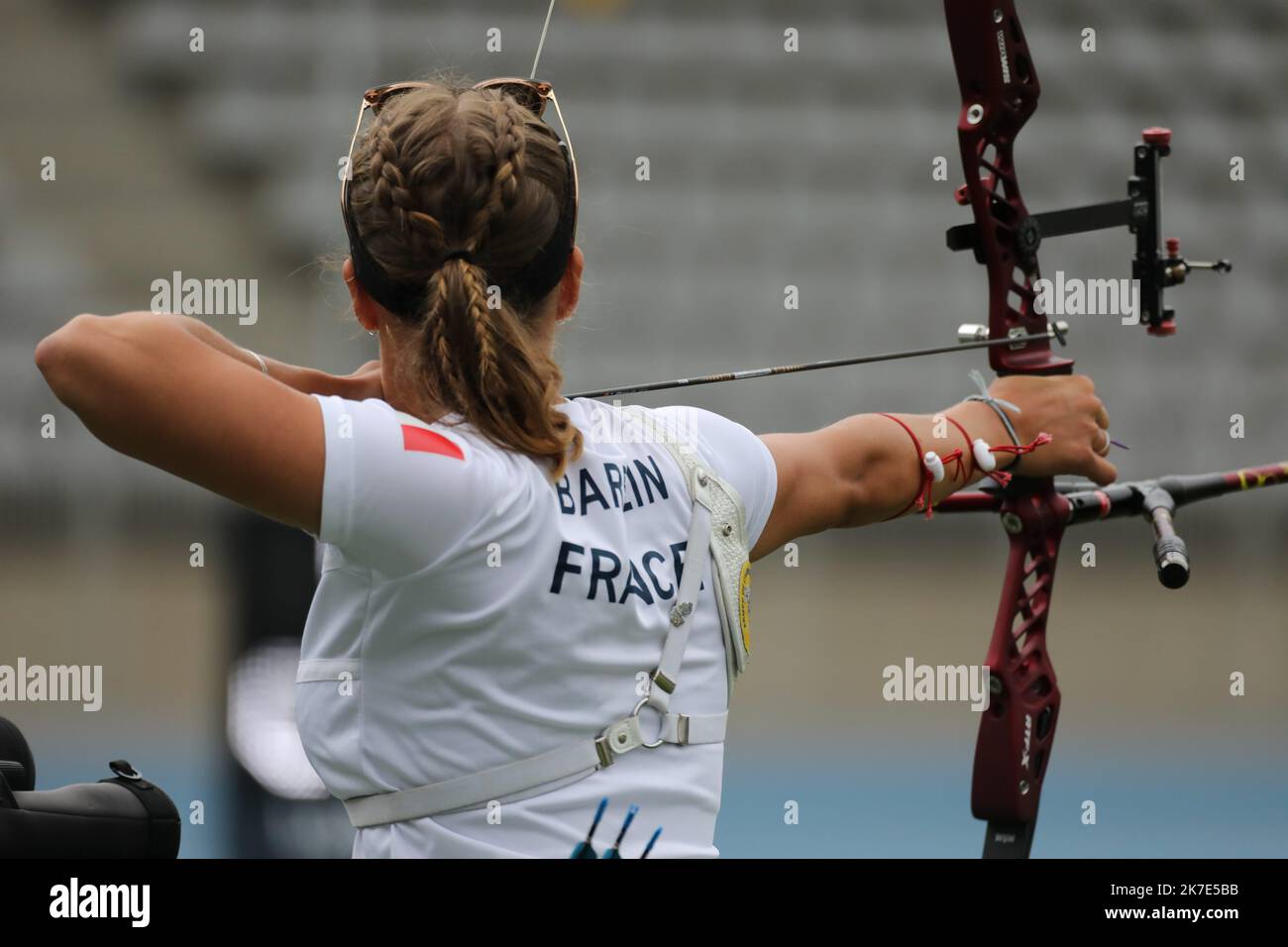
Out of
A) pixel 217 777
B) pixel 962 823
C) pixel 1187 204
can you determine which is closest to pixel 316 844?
pixel 217 777

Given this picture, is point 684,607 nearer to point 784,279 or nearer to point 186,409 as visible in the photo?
point 186,409

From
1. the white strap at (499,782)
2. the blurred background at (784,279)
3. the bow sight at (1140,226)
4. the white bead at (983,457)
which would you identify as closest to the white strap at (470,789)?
the white strap at (499,782)

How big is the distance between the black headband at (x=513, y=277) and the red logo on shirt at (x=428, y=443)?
12cm

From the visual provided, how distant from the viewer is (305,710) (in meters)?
0.93

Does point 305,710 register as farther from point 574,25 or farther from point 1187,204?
point 1187,204

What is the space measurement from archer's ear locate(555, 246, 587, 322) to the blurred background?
11.0ft

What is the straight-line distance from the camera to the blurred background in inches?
179

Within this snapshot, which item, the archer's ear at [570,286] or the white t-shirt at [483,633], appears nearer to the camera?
the white t-shirt at [483,633]

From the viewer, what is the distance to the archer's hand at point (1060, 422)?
146cm

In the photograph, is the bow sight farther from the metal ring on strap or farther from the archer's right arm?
the metal ring on strap

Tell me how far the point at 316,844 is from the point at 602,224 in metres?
2.52

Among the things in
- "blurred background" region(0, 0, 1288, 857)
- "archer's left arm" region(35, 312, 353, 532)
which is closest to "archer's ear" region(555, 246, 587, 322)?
"archer's left arm" region(35, 312, 353, 532)

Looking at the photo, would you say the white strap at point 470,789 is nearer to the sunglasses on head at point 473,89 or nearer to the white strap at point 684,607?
A: the white strap at point 684,607

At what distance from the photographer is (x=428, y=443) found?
86 centimetres
